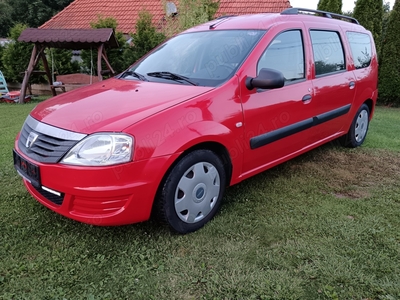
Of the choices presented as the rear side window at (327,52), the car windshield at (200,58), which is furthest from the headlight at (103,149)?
the rear side window at (327,52)

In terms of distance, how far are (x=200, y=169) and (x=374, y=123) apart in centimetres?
608

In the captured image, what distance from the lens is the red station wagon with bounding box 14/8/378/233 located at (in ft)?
7.60

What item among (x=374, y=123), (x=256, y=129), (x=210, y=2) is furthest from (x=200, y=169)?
(x=210, y=2)

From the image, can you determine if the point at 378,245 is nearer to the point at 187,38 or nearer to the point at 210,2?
the point at 187,38

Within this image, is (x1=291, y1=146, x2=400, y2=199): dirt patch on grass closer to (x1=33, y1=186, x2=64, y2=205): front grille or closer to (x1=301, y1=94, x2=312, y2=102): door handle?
(x1=301, y1=94, x2=312, y2=102): door handle

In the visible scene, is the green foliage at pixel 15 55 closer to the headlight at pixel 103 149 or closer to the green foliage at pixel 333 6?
the green foliage at pixel 333 6

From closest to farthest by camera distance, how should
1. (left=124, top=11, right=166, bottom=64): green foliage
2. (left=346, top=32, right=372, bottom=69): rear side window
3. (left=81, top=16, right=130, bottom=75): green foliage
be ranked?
(left=346, top=32, right=372, bottom=69): rear side window, (left=124, top=11, right=166, bottom=64): green foliage, (left=81, top=16, right=130, bottom=75): green foliage

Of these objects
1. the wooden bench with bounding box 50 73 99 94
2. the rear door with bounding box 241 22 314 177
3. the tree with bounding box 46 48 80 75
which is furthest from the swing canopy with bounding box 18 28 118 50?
the rear door with bounding box 241 22 314 177

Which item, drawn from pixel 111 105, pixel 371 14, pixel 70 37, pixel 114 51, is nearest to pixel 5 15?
pixel 114 51

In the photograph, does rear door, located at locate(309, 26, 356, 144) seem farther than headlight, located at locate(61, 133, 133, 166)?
Yes

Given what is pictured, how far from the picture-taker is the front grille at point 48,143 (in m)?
2.33

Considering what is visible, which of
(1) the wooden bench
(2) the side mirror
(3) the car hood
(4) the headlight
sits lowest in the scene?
(1) the wooden bench

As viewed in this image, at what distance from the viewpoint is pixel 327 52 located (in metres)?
4.03

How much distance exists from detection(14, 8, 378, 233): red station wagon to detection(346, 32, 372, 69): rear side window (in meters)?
0.46
